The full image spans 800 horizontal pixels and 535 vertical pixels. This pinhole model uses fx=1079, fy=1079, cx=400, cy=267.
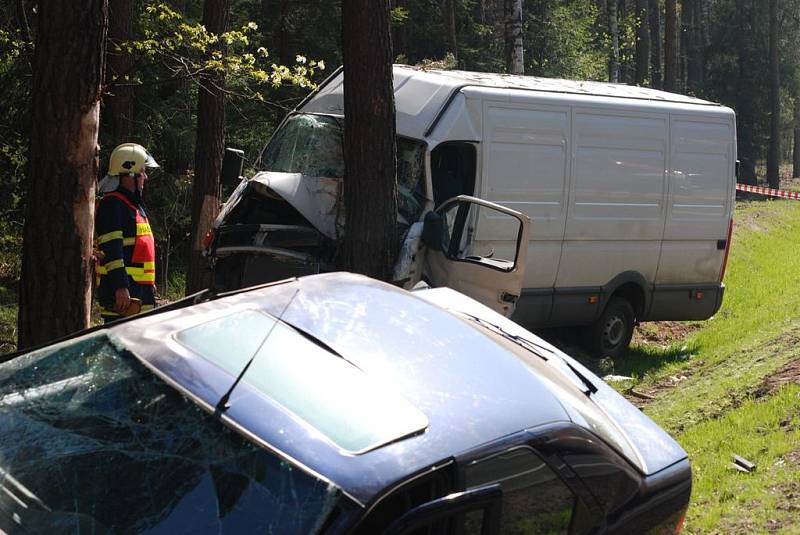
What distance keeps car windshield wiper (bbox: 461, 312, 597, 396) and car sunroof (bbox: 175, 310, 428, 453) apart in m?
1.17

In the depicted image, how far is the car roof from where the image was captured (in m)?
2.89

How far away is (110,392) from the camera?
3.34 m

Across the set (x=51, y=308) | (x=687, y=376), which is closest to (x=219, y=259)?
(x=51, y=308)

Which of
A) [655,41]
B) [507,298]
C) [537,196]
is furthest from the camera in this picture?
[655,41]

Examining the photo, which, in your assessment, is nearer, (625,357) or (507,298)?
(507,298)

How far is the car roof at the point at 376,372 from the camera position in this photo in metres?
2.89

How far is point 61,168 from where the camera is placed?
19.4 ft

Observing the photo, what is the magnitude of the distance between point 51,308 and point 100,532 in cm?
339

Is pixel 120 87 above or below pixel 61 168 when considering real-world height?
above

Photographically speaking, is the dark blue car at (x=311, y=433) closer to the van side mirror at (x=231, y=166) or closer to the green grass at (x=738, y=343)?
the green grass at (x=738, y=343)

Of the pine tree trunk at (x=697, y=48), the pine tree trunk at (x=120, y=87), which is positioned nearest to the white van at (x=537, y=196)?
the pine tree trunk at (x=120, y=87)

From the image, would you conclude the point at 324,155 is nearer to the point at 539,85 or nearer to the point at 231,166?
the point at 231,166

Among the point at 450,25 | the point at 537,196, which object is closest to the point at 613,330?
the point at 537,196

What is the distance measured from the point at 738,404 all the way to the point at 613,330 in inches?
124
